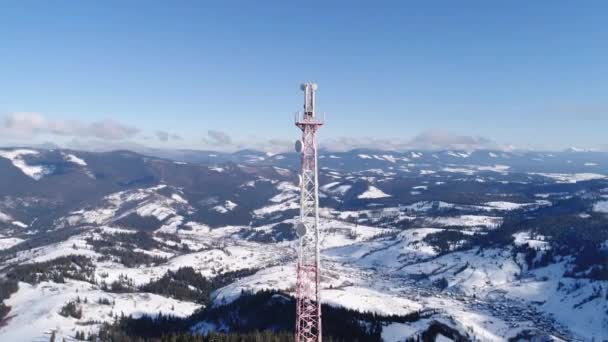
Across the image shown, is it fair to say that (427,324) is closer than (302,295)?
No

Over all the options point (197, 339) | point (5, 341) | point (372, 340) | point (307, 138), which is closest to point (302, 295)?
point (307, 138)

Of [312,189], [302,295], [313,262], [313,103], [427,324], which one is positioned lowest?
[427,324]

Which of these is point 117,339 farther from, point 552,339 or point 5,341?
point 552,339

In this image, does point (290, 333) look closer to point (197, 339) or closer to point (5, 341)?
point (197, 339)

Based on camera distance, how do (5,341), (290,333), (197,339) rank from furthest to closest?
(5,341), (290,333), (197,339)

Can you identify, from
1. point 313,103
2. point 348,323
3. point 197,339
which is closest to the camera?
point 313,103

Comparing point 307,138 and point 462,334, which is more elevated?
point 307,138

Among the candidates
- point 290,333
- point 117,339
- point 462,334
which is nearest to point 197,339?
point 290,333
